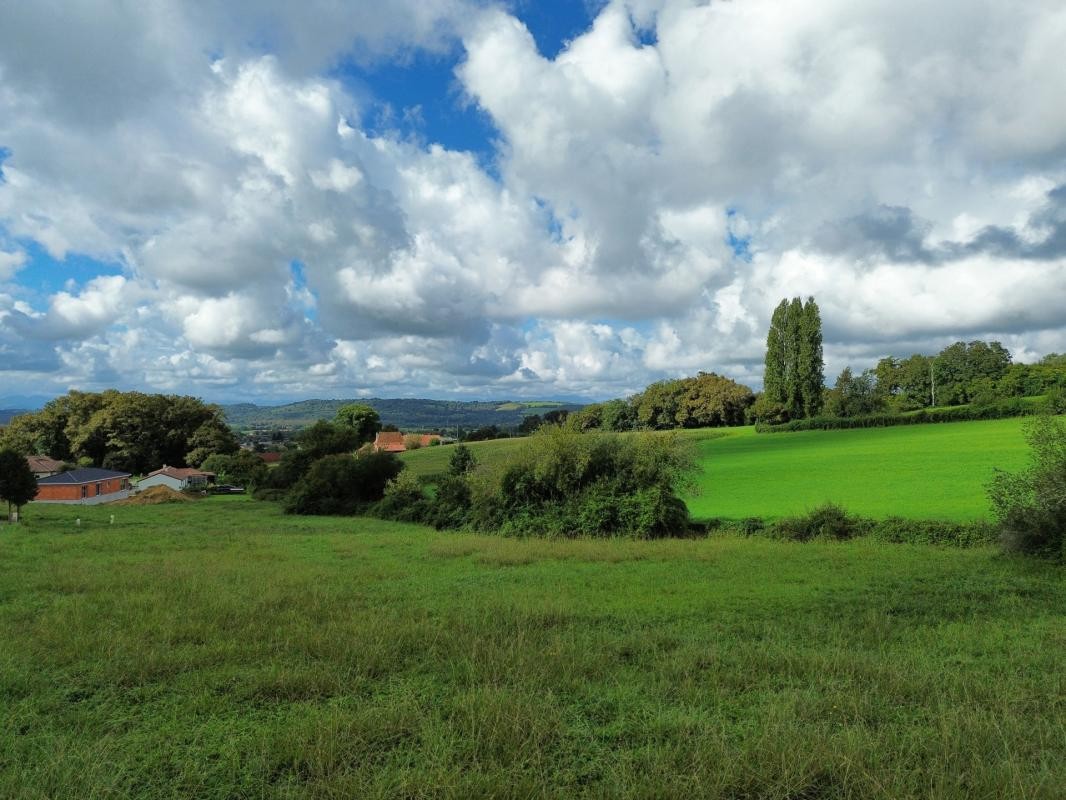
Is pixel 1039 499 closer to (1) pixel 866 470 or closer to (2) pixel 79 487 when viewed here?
(1) pixel 866 470

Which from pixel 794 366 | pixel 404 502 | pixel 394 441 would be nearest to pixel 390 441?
pixel 394 441

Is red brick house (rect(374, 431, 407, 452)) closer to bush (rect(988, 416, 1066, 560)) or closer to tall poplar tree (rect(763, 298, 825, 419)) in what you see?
tall poplar tree (rect(763, 298, 825, 419))

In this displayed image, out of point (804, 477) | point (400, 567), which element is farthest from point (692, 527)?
point (804, 477)

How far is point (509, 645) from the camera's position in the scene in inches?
323

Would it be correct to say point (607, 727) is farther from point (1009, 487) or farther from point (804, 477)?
point (804, 477)

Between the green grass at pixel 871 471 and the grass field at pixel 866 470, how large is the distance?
0.16 ft

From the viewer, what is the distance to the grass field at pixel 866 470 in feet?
100.0

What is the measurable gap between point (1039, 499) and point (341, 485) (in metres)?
45.7

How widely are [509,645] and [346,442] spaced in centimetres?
6846

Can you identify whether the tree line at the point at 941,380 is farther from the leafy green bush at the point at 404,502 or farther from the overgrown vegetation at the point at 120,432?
the overgrown vegetation at the point at 120,432

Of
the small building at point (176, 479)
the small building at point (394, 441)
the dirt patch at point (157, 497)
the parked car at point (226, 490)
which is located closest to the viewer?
the dirt patch at point (157, 497)

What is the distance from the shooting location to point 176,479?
81.6 m

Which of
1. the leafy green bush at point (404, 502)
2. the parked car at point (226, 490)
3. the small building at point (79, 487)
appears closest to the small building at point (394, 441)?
the parked car at point (226, 490)

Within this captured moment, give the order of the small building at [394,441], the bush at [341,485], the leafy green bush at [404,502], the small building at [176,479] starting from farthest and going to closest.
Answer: the small building at [394,441] < the small building at [176,479] < the bush at [341,485] < the leafy green bush at [404,502]
